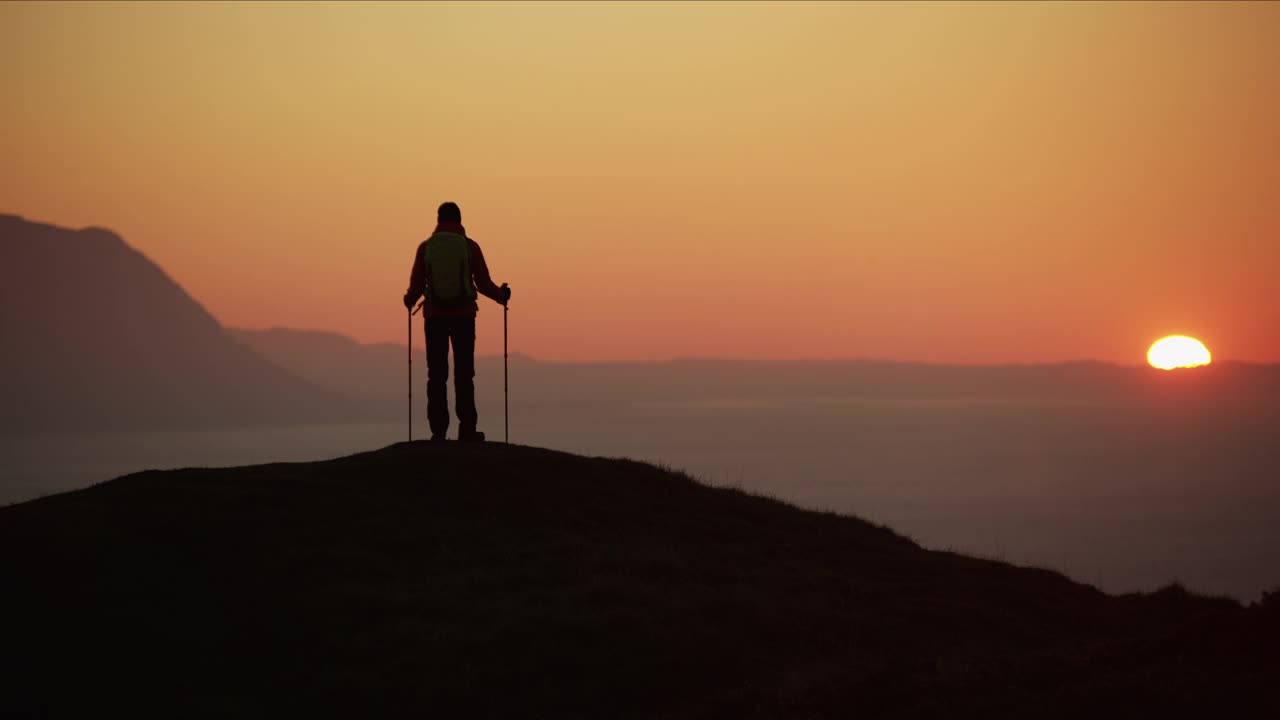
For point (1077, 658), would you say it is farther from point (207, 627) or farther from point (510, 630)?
point (207, 627)

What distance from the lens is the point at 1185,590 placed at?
20.1 metres

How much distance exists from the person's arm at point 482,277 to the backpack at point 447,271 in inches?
14.2

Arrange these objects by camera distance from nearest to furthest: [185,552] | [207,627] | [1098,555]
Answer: [207,627] < [185,552] < [1098,555]

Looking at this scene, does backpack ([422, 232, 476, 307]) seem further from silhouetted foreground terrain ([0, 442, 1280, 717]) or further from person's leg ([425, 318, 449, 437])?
silhouetted foreground terrain ([0, 442, 1280, 717])

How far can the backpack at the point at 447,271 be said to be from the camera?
20.0 metres

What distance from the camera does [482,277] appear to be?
20578 millimetres

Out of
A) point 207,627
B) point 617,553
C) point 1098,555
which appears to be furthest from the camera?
point 1098,555

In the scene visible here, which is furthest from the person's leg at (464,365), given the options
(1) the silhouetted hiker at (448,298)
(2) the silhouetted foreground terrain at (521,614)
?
(2) the silhouetted foreground terrain at (521,614)

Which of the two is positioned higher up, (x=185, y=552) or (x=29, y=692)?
(x=185, y=552)

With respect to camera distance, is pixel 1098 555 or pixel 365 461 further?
pixel 1098 555

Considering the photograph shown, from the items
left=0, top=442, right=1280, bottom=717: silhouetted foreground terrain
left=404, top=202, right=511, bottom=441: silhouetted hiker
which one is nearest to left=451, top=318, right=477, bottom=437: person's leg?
left=404, top=202, right=511, bottom=441: silhouetted hiker

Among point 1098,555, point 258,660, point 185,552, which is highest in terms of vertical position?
point 185,552

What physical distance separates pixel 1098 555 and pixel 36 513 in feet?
490

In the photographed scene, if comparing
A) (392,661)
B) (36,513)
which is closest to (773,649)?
(392,661)
